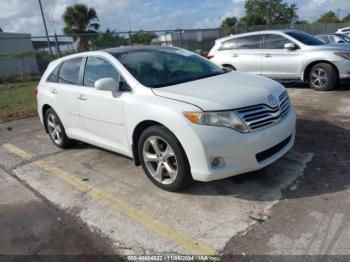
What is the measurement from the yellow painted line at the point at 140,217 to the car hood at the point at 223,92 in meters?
1.20

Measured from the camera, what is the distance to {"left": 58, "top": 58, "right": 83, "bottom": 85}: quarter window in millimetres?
5008

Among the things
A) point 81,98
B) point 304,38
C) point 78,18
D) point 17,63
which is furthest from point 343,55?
point 78,18

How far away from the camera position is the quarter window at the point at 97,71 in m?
4.35

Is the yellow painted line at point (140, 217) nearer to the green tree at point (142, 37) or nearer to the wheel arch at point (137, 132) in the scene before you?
the wheel arch at point (137, 132)

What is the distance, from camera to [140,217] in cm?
345

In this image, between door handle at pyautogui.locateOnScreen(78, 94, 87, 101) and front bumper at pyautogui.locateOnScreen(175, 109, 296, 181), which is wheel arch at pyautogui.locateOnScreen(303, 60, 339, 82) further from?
door handle at pyautogui.locateOnScreen(78, 94, 87, 101)

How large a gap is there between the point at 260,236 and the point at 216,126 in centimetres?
107

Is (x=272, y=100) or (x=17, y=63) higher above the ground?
(x=272, y=100)

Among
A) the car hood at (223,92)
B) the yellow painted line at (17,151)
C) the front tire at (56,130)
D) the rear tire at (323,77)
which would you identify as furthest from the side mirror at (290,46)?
the yellow painted line at (17,151)

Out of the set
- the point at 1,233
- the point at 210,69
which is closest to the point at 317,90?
the point at 210,69

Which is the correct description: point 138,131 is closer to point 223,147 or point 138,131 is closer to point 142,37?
point 223,147

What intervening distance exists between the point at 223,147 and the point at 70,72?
117 inches

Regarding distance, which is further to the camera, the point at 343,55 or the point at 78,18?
the point at 78,18

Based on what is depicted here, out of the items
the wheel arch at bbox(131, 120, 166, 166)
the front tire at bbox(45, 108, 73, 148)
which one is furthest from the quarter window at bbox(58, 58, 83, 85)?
the wheel arch at bbox(131, 120, 166, 166)
